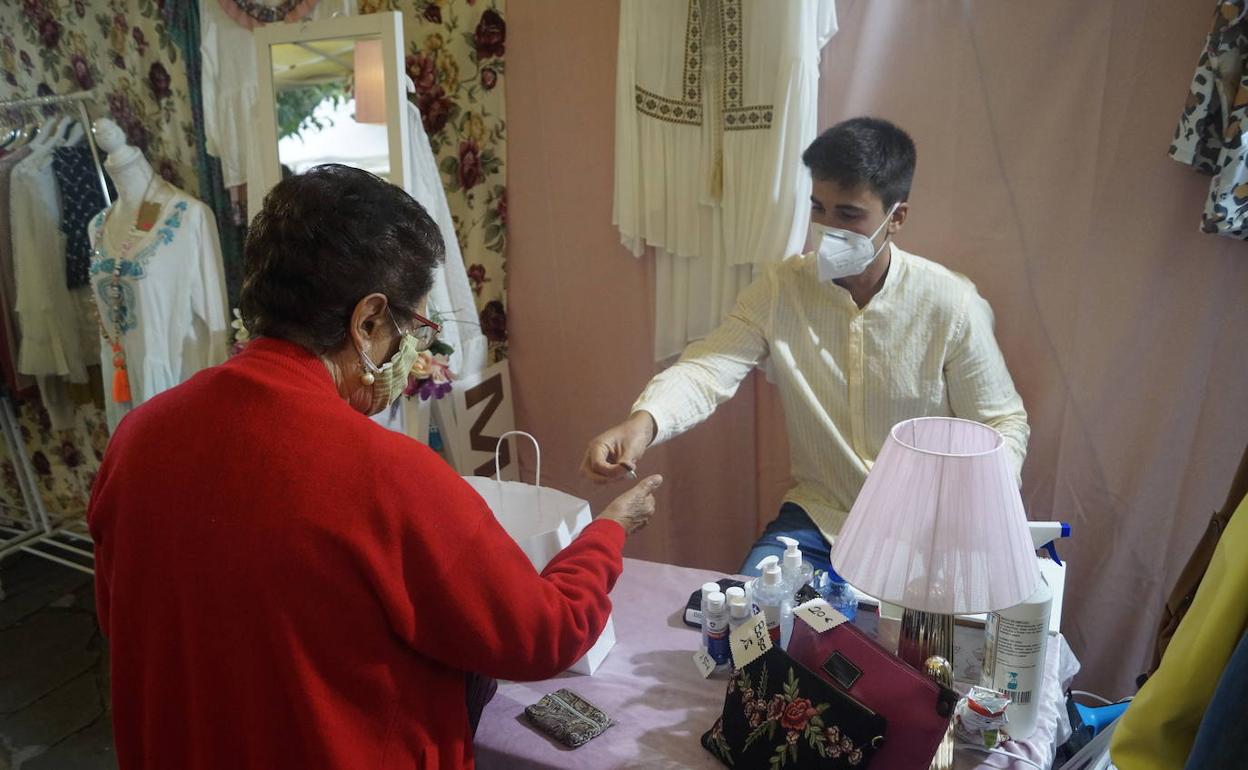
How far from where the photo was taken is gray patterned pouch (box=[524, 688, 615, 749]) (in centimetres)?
112

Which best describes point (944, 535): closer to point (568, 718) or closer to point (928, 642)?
point (928, 642)

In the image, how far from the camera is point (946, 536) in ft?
3.01

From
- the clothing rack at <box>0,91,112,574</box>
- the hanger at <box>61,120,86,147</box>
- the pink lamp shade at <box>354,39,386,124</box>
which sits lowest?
the clothing rack at <box>0,91,112,574</box>

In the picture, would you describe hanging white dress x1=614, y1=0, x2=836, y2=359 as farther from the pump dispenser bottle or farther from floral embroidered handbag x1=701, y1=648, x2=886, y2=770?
floral embroidered handbag x1=701, y1=648, x2=886, y2=770

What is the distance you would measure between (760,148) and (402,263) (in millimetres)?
1151

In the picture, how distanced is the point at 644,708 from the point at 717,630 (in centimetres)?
15

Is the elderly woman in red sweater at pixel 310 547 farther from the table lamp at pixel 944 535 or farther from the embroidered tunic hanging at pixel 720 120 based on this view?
the embroidered tunic hanging at pixel 720 120

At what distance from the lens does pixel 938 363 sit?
1.72 m

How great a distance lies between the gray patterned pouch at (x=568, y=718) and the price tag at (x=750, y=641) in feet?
0.68

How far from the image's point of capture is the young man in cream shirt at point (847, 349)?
65.4 inches

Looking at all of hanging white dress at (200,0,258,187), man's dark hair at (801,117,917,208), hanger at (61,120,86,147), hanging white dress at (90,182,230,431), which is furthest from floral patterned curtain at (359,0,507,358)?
hanger at (61,120,86,147)

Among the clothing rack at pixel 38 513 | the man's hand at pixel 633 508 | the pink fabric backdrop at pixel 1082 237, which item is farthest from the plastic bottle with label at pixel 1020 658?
the clothing rack at pixel 38 513

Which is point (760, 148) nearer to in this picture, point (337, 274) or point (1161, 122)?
point (1161, 122)

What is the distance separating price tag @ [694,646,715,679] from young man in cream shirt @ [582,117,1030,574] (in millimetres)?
453
